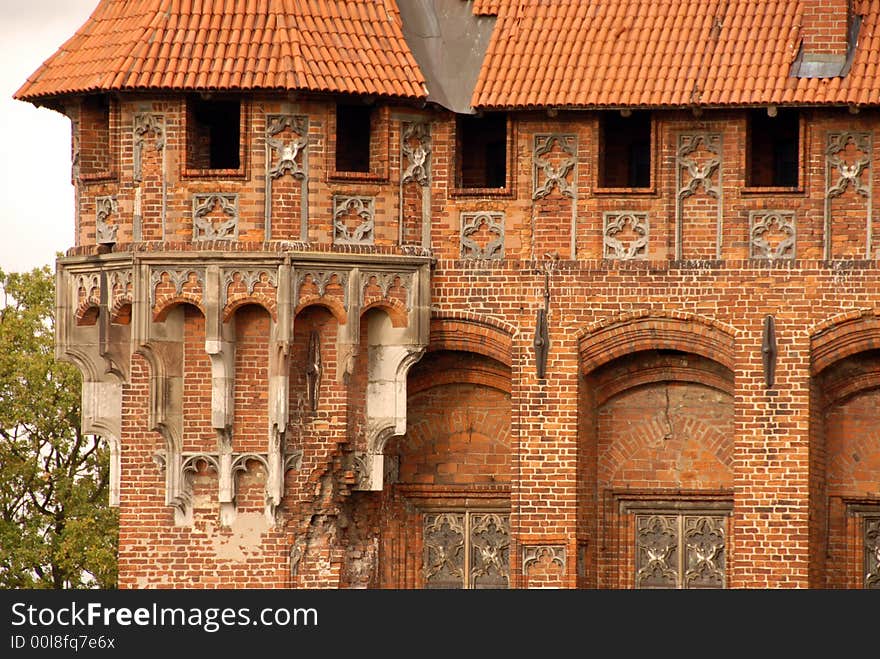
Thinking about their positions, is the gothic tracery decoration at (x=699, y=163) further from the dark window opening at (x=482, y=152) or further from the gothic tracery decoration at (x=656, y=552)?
the gothic tracery decoration at (x=656, y=552)

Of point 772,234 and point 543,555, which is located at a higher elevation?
point 772,234

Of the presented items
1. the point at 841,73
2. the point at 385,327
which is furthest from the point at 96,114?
the point at 841,73

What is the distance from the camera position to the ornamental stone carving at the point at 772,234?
106ft

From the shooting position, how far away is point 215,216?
3200 centimetres

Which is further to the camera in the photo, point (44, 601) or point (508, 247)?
point (508, 247)

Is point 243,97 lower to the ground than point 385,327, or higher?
higher

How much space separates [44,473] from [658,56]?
17124 mm

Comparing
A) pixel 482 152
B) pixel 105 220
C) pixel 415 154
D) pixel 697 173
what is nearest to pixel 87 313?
A: pixel 105 220

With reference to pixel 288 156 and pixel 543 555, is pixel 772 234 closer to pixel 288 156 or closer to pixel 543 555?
pixel 543 555

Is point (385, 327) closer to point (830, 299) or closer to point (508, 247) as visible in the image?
point (508, 247)

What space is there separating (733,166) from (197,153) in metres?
5.80

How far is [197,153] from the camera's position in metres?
32.5

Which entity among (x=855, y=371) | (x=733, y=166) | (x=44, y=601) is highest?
(x=733, y=166)

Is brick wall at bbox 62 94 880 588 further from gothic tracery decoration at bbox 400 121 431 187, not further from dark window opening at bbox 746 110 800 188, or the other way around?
dark window opening at bbox 746 110 800 188
